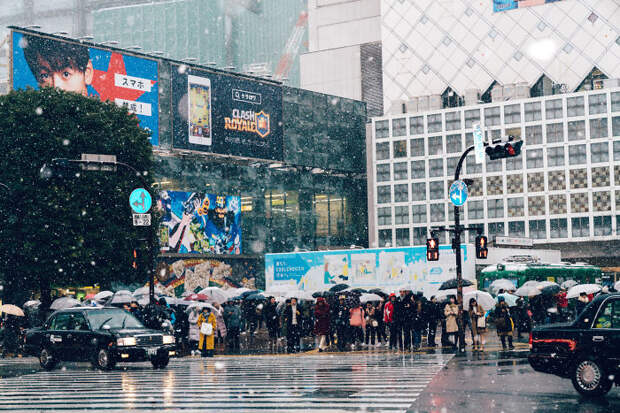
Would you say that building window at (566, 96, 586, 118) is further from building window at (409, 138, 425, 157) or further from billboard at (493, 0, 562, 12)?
billboard at (493, 0, 562, 12)

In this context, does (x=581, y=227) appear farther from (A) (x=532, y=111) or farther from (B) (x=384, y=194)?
(B) (x=384, y=194)

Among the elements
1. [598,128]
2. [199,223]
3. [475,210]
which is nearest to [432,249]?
[199,223]

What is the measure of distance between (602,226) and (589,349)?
232 feet

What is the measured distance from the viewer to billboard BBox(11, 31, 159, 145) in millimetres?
63438

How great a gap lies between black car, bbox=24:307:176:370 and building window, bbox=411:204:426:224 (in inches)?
2679

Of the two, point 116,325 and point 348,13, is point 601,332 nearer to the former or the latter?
point 116,325

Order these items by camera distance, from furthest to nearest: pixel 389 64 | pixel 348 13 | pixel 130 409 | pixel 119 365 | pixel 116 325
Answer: pixel 348 13 < pixel 389 64 < pixel 119 365 < pixel 116 325 < pixel 130 409

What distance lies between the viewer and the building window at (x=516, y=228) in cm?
8550

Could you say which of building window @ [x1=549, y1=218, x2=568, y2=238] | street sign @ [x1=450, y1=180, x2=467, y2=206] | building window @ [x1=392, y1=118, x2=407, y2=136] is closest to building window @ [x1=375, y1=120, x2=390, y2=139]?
building window @ [x1=392, y1=118, x2=407, y2=136]

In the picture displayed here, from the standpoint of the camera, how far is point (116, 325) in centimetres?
2330

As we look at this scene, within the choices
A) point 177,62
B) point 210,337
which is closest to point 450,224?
point 177,62

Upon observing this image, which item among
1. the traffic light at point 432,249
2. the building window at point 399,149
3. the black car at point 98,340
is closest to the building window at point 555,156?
the building window at point 399,149

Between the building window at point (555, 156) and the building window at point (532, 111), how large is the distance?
3.27m

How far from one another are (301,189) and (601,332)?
7141 centimetres
